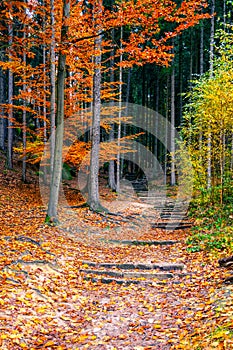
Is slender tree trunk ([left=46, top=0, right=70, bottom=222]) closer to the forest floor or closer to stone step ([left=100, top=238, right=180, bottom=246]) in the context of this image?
the forest floor

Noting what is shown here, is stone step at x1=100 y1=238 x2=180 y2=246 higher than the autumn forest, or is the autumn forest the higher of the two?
the autumn forest

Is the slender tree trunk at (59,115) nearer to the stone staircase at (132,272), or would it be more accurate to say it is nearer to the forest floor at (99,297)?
the forest floor at (99,297)

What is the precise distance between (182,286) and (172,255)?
2.23 meters

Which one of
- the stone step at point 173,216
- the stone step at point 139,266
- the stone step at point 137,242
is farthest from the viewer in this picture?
the stone step at point 173,216

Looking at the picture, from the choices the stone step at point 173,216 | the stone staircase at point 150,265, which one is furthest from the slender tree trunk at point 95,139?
the stone step at point 173,216

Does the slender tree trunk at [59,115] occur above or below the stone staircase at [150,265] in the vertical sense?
above

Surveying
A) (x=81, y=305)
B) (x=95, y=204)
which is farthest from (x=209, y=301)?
(x=95, y=204)

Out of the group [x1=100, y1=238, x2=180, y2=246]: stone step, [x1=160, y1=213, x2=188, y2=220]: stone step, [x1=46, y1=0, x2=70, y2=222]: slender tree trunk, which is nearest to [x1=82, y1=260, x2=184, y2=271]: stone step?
[x1=100, y1=238, x2=180, y2=246]: stone step

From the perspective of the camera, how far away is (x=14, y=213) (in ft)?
35.3

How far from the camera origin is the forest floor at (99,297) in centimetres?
396

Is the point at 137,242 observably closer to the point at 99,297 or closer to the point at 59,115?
the point at 99,297

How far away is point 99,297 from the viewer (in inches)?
222

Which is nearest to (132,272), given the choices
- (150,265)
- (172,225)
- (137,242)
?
(150,265)

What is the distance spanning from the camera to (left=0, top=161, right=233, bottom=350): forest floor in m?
3.96
